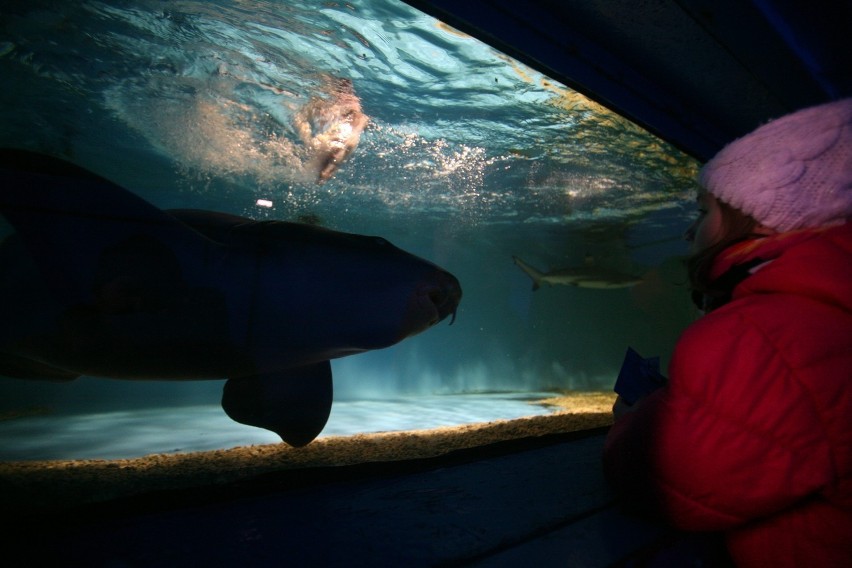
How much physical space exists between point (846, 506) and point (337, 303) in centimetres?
228

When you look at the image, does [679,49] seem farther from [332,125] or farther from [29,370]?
[332,125]

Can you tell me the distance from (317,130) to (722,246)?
7.43m

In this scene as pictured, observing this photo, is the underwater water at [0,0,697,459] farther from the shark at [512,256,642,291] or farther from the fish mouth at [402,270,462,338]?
the fish mouth at [402,270,462,338]

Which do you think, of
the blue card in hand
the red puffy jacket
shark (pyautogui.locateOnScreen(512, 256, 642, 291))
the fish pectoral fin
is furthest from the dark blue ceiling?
shark (pyautogui.locateOnScreen(512, 256, 642, 291))

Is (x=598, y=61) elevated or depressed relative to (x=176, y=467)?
elevated

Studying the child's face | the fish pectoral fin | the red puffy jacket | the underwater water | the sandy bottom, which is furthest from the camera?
the underwater water

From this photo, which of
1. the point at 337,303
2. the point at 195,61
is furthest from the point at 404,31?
the point at 337,303

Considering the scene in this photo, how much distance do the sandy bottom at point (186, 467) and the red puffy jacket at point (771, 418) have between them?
4.63 ft

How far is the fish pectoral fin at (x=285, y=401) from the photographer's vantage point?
8.43ft

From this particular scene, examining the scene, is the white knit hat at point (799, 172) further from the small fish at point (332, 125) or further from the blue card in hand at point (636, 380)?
the small fish at point (332, 125)

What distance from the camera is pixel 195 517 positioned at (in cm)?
141

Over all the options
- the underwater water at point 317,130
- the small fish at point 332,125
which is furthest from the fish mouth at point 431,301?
the small fish at point 332,125

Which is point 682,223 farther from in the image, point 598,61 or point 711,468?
point 711,468

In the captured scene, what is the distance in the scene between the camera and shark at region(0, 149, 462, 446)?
1.76 meters
